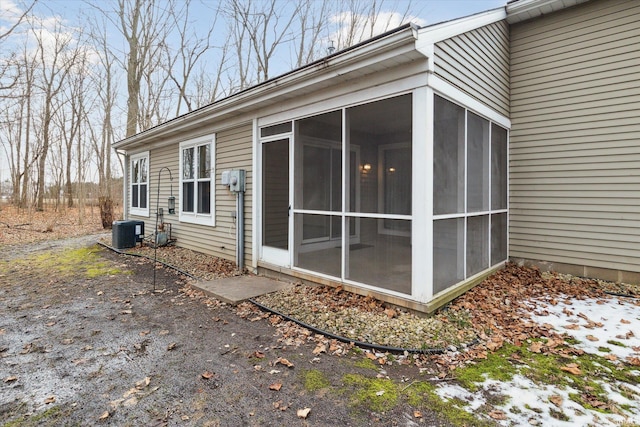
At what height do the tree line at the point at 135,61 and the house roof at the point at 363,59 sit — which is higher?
the tree line at the point at 135,61

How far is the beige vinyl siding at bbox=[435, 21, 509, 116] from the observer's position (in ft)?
12.9

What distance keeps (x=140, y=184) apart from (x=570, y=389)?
408 inches

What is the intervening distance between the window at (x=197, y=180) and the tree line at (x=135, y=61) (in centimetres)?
901

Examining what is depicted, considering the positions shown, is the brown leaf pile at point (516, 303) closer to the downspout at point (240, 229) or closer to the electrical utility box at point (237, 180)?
the downspout at point (240, 229)

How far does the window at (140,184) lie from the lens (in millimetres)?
9242

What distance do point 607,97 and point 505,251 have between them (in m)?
2.84

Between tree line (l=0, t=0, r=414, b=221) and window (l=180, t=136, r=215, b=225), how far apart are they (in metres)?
9.01

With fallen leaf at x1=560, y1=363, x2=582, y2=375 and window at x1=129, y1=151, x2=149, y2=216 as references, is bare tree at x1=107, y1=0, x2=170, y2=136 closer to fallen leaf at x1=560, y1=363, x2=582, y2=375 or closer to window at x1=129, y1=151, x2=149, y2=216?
window at x1=129, y1=151, x2=149, y2=216

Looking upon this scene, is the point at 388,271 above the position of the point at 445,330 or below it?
above

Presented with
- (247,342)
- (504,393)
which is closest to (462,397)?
(504,393)

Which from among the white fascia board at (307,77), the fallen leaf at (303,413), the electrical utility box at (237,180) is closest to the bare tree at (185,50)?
the white fascia board at (307,77)

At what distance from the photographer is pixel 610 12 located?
501cm

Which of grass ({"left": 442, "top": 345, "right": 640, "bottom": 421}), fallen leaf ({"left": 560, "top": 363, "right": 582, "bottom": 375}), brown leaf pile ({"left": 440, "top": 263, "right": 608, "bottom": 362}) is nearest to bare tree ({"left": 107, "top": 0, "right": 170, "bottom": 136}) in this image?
brown leaf pile ({"left": 440, "top": 263, "right": 608, "bottom": 362})

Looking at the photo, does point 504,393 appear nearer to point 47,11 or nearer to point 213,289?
point 213,289
